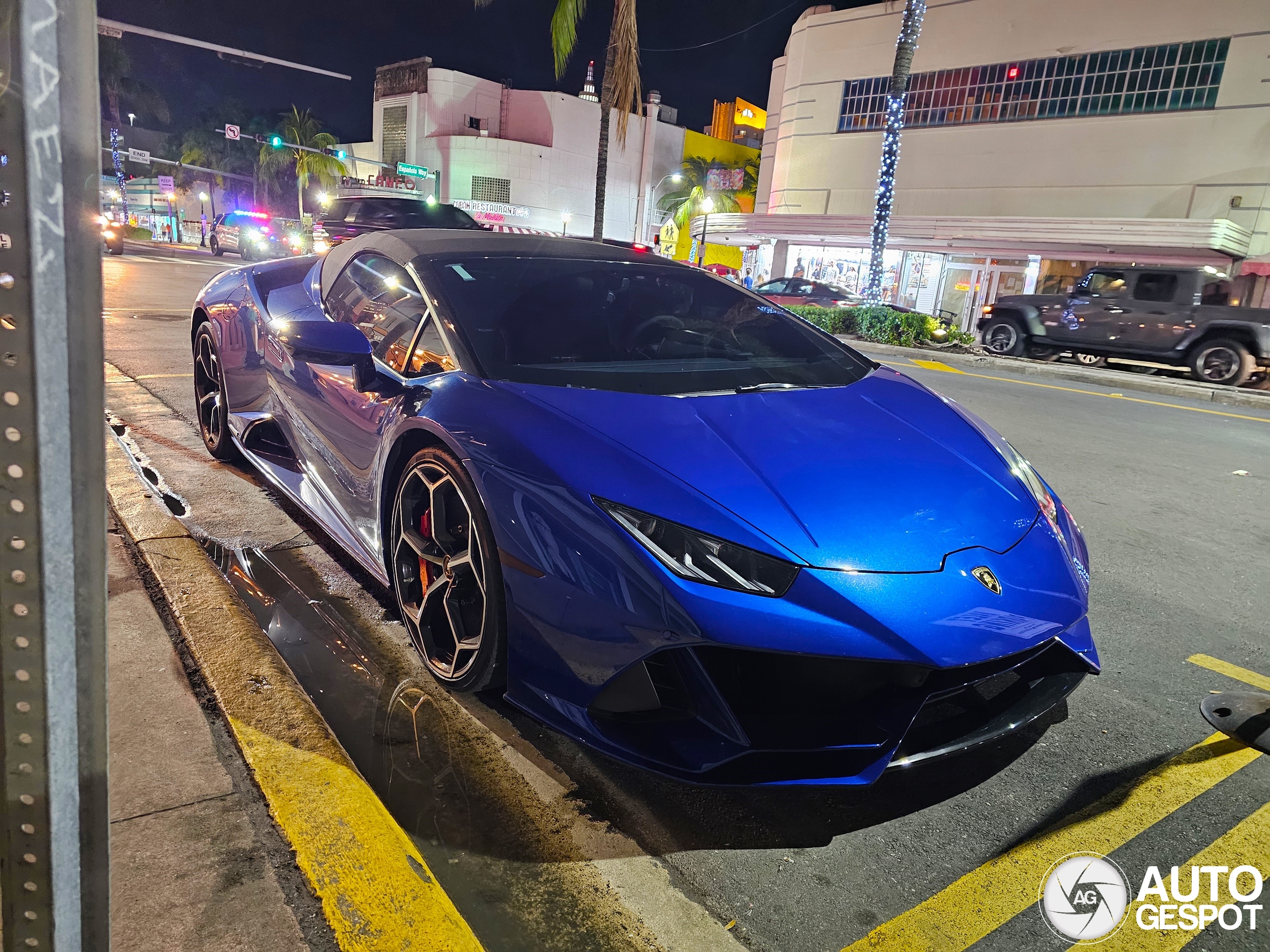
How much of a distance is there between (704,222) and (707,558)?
32.1 meters

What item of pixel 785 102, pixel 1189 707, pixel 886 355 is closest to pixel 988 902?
pixel 1189 707

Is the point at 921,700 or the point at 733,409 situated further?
the point at 733,409

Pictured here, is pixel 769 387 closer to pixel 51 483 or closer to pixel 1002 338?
pixel 51 483

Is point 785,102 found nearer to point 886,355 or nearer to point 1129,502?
point 886,355

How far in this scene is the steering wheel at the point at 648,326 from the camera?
9.25 ft

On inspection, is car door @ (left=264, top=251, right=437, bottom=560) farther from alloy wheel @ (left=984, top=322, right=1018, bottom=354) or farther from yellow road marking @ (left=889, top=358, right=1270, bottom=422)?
alloy wheel @ (left=984, top=322, right=1018, bottom=354)

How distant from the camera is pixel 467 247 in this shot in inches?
119

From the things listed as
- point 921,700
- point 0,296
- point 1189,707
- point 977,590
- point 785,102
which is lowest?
point 1189,707

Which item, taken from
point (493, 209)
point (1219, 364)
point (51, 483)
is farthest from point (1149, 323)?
point (493, 209)

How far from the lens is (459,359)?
2.42m

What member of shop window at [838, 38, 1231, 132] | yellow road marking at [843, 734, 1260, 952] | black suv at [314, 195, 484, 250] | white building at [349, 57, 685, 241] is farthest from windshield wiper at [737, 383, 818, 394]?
white building at [349, 57, 685, 241]

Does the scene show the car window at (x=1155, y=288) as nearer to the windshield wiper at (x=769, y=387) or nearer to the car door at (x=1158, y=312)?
the car door at (x=1158, y=312)

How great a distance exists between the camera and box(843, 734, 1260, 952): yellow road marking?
5.27 feet

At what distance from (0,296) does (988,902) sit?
192 cm
